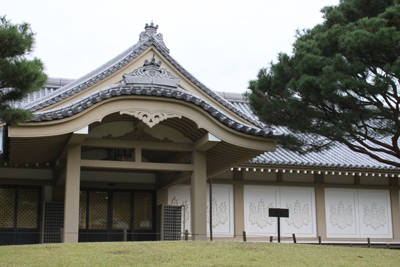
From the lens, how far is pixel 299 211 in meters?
16.9

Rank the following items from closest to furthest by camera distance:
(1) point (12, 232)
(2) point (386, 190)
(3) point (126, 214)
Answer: (1) point (12, 232) → (3) point (126, 214) → (2) point (386, 190)

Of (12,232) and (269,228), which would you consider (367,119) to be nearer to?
(269,228)

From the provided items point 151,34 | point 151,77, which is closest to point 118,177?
point 151,77

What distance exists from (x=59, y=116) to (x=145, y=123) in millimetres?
1869

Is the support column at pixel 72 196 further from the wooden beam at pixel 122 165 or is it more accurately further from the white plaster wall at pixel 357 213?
the white plaster wall at pixel 357 213

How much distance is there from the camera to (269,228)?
53.9 feet

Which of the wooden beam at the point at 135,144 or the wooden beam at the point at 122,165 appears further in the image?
the wooden beam at the point at 135,144

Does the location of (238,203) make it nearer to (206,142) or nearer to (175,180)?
(175,180)

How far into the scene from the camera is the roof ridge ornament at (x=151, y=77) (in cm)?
1147

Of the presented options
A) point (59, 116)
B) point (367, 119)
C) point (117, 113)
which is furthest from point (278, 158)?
point (59, 116)

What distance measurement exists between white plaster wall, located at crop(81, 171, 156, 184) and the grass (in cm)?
563

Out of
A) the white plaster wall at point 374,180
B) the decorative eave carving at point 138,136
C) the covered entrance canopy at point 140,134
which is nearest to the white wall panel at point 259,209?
the covered entrance canopy at point 140,134

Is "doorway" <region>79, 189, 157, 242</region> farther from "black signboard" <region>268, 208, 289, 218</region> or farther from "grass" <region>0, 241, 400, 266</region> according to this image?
"grass" <region>0, 241, 400, 266</region>

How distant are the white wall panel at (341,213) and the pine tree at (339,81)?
6161 millimetres
